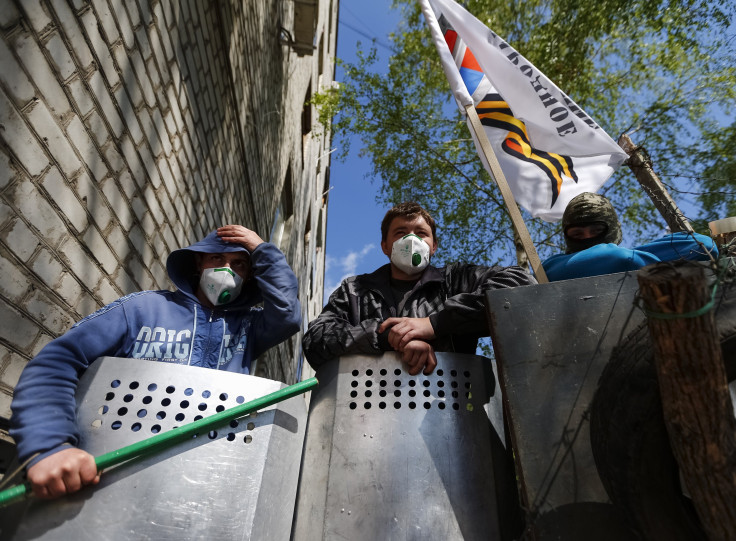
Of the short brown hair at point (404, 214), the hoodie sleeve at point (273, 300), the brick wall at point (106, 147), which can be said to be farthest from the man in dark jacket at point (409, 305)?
the brick wall at point (106, 147)

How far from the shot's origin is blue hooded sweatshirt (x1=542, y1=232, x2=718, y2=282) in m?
2.34

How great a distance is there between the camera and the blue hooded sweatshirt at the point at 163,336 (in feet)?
4.89

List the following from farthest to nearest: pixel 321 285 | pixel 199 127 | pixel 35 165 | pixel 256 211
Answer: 1. pixel 321 285
2. pixel 256 211
3. pixel 199 127
4. pixel 35 165

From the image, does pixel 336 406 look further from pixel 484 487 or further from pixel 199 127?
pixel 199 127

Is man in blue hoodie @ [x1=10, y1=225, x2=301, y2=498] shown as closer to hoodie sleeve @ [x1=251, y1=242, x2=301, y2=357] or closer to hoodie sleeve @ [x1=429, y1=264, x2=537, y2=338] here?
hoodie sleeve @ [x1=251, y1=242, x2=301, y2=357]

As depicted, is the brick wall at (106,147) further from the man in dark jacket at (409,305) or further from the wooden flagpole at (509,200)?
the wooden flagpole at (509,200)

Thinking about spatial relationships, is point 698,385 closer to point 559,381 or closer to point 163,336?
point 559,381

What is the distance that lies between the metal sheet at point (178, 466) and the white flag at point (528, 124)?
8.99 feet

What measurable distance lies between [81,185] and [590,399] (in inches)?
92.8

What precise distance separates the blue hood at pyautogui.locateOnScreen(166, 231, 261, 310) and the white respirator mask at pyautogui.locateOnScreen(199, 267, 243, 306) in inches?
2.1

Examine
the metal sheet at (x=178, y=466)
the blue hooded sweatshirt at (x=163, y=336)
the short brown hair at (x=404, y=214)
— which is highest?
the short brown hair at (x=404, y=214)

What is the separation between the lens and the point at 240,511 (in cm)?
149

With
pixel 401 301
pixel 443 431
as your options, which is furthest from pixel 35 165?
pixel 443 431

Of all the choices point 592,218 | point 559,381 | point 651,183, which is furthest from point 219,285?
point 651,183
